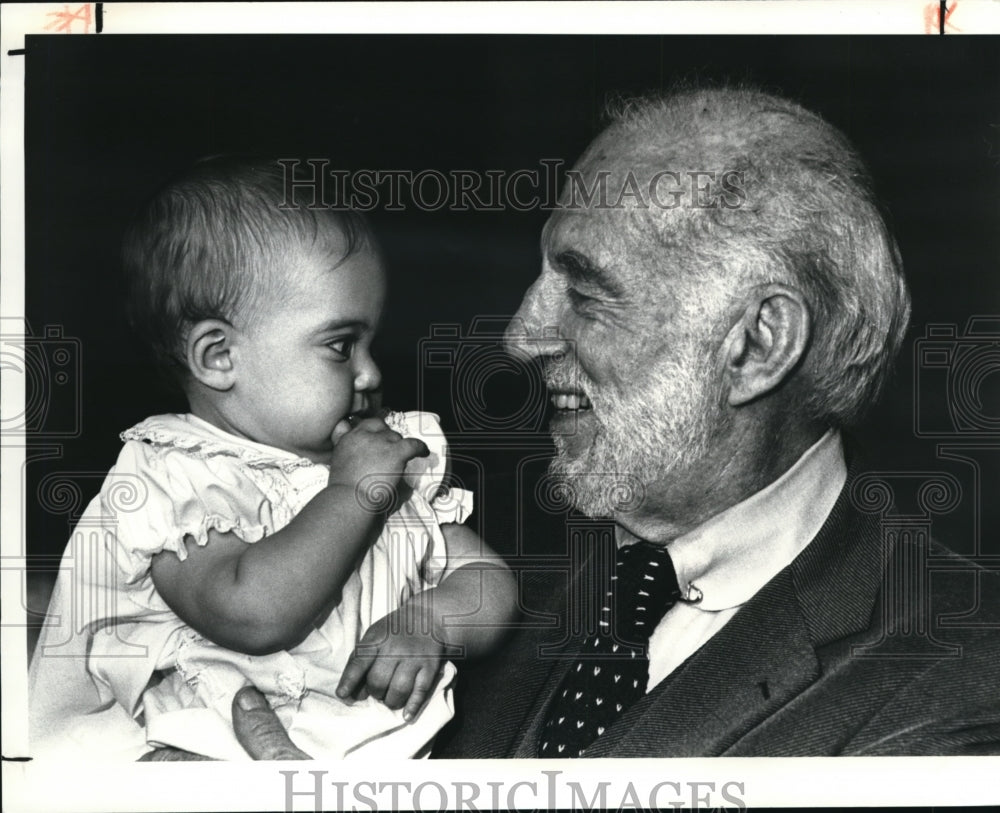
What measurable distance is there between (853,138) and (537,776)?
64.0 inches

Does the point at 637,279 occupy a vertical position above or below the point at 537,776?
above

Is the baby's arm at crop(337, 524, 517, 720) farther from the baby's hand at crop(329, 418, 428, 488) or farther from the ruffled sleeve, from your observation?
the ruffled sleeve

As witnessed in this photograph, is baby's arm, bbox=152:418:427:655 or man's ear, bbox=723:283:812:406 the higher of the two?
man's ear, bbox=723:283:812:406

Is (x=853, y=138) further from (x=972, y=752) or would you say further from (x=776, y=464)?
(x=972, y=752)

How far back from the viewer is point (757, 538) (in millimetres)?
2654

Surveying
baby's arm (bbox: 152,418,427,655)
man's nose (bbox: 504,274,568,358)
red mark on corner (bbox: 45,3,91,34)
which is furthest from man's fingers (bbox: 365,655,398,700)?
red mark on corner (bbox: 45,3,91,34)

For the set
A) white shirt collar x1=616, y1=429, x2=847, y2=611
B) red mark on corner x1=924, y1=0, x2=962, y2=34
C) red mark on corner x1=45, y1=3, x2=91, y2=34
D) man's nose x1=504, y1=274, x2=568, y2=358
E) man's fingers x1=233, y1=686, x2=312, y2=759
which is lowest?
man's fingers x1=233, y1=686, x2=312, y2=759

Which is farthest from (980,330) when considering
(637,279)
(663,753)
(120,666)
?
(120,666)

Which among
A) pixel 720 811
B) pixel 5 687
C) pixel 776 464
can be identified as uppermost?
pixel 776 464

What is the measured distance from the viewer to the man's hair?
261cm

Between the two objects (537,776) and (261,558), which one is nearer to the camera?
(261,558)

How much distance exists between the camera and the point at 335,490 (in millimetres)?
2611

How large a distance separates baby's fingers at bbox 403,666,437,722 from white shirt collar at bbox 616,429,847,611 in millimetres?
595

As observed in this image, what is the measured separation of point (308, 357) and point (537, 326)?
515 millimetres
